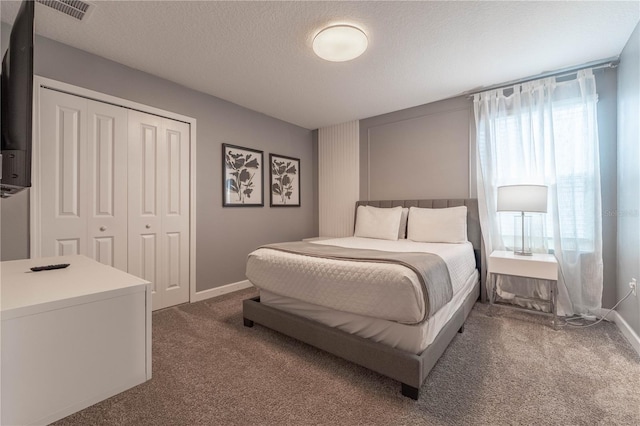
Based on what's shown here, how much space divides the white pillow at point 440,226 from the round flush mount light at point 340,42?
1937 mm

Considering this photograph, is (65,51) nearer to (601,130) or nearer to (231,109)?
(231,109)

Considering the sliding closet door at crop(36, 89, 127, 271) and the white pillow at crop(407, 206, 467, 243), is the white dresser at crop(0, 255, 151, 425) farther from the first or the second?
the white pillow at crop(407, 206, 467, 243)

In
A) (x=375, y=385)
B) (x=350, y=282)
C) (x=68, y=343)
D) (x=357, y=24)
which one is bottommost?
(x=375, y=385)

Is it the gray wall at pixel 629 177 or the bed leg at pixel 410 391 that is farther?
the gray wall at pixel 629 177

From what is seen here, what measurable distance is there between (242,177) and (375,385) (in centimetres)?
285

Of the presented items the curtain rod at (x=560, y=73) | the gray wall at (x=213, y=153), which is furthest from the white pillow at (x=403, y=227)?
the gray wall at (x=213, y=153)

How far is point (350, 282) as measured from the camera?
1.76 metres

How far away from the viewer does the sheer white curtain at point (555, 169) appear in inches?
101

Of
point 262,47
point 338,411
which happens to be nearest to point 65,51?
point 262,47

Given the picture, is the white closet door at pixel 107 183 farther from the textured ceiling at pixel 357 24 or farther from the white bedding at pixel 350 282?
the white bedding at pixel 350 282

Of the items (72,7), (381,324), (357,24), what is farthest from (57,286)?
(357,24)

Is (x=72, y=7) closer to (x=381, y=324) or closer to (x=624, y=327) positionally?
(x=381, y=324)

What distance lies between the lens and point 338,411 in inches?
56.2

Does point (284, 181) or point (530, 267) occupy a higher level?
point (284, 181)
